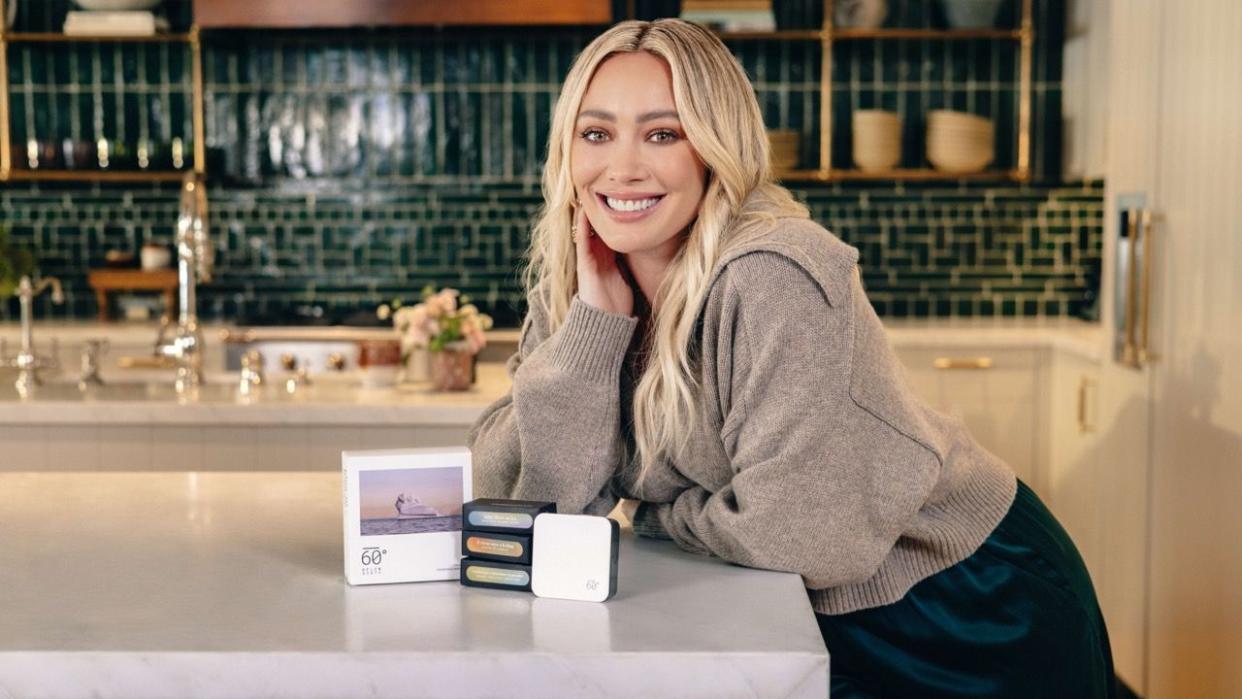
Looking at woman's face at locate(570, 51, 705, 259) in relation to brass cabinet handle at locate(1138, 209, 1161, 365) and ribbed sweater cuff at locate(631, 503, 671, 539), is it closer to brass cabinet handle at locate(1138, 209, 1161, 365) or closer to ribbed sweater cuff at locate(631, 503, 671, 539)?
ribbed sweater cuff at locate(631, 503, 671, 539)

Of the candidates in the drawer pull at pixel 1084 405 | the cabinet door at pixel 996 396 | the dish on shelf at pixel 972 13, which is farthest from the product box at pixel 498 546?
the dish on shelf at pixel 972 13

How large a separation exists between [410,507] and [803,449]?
475mm

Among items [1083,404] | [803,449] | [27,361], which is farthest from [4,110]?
[803,449]

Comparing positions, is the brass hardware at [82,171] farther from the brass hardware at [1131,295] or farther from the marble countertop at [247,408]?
the brass hardware at [1131,295]

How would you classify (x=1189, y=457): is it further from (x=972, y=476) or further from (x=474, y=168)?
(x=474, y=168)

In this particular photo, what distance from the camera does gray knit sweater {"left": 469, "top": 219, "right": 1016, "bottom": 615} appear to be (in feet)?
5.88

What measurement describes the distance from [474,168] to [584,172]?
13.9 feet

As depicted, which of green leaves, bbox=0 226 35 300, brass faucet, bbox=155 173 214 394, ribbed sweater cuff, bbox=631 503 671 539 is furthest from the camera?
green leaves, bbox=0 226 35 300

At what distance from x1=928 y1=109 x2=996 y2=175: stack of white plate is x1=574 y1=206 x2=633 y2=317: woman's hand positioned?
3.86m

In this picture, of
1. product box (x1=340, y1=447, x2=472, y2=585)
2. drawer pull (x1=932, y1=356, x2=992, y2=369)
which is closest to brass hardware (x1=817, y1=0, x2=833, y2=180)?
drawer pull (x1=932, y1=356, x2=992, y2=369)

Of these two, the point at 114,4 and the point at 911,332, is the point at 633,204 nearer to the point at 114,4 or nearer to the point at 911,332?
the point at 911,332

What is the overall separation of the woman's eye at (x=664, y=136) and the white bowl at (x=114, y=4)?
454 cm

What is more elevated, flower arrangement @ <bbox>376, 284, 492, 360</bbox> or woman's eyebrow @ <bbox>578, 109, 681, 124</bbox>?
woman's eyebrow @ <bbox>578, 109, 681, 124</bbox>

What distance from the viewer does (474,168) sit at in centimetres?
623
